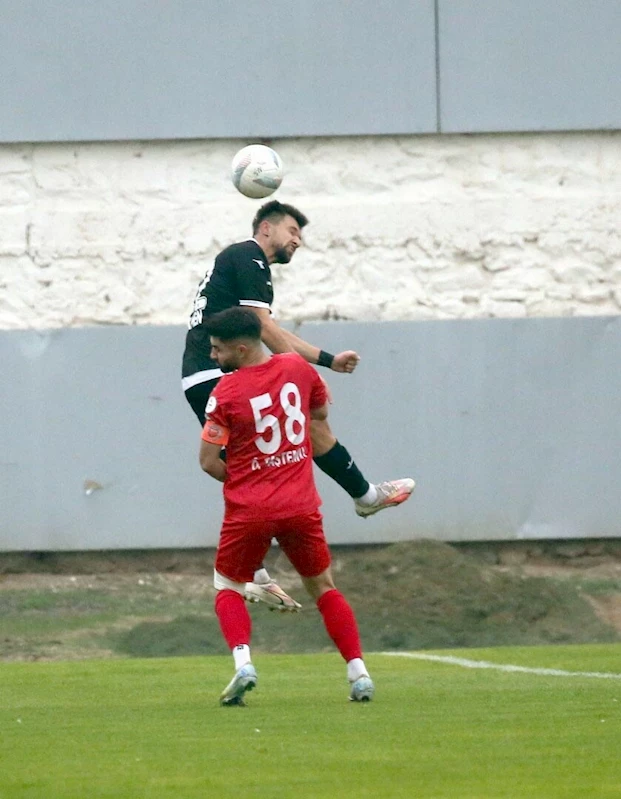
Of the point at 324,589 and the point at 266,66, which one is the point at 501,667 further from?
the point at 266,66

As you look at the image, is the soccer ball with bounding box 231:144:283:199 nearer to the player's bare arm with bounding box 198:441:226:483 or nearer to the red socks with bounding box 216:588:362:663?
the player's bare arm with bounding box 198:441:226:483

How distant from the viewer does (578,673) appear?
9.08 meters

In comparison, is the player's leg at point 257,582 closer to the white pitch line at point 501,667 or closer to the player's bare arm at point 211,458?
the player's bare arm at point 211,458

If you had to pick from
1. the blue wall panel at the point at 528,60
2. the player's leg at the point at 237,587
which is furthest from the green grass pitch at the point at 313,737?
the blue wall panel at the point at 528,60

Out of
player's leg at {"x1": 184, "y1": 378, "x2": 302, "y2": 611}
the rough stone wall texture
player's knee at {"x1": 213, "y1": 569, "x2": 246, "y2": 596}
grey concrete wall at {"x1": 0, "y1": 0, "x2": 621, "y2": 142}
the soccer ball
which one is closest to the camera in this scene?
player's knee at {"x1": 213, "y1": 569, "x2": 246, "y2": 596}

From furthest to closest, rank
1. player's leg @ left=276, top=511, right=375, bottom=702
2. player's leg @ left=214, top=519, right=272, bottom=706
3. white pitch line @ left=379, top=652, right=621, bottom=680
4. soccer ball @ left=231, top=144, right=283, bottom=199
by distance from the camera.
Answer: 1. soccer ball @ left=231, top=144, right=283, bottom=199
2. white pitch line @ left=379, top=652, right=621, bottom=680
3. player's leg @ left=276, top=511, right=375, bottom=702
4. player's leg @ left=214, top=519, right=272, bottom=706

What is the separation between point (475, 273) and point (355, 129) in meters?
1.76

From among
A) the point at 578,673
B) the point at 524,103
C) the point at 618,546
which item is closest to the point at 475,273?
the point at 524,103

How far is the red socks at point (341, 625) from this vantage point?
7.43 m

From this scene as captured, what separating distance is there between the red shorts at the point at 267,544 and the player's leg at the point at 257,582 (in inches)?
24.0

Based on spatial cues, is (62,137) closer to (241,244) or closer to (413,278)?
(413,278)

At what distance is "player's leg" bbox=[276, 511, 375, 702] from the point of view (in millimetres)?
7348

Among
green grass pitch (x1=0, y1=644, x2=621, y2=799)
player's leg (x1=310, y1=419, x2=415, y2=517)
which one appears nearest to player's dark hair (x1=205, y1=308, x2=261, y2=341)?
player's leg (x1=310, y1=419, x2=415, y2=517)

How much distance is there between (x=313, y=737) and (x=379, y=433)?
8583mm
